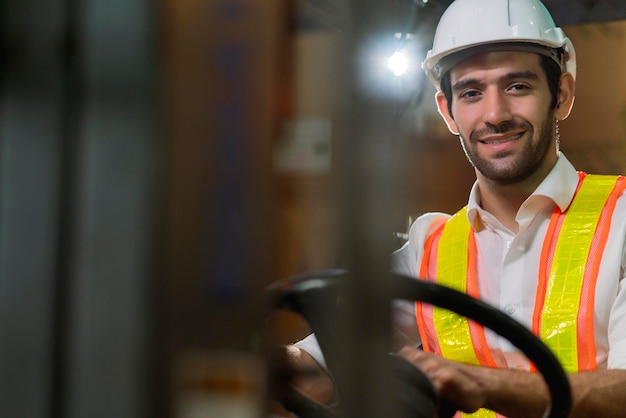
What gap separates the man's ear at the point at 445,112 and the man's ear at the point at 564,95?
9.6 inches

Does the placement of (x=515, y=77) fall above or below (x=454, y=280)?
above

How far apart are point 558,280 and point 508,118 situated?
0.40 m

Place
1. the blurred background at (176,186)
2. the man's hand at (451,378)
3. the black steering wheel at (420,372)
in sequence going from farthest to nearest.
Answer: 1. the man's hand at (451,378)
2. the black steering wheel at (420,372)
3. the blurred background at (176,186)

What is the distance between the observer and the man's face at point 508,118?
1823 mm

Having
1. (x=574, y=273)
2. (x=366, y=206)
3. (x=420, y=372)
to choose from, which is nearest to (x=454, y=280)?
(x=574, y=273)

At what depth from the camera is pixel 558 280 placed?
5.46ft

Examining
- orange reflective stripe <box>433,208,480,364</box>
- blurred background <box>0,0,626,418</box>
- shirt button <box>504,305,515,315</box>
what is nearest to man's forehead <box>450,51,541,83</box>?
orange reflective stripe <box>433,208,480,364</box>

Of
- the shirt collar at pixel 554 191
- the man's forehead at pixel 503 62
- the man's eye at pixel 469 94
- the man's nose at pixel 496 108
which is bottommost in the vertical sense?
the shirt collar at pixel 554 191

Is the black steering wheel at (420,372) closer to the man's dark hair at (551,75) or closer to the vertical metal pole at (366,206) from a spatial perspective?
the vertical metal pole at (366,206)

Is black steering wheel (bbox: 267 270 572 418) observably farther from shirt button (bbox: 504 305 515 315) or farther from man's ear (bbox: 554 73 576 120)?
man's ear (bbox: 554 73 576 120)

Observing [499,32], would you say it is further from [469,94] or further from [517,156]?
[517,156]

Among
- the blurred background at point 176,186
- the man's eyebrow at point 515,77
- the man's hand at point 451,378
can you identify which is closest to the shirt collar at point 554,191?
the man's eyebrow at point 515,77

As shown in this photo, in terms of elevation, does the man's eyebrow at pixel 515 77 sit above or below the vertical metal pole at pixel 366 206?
above

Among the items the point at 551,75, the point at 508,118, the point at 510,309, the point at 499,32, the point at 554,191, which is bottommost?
the point at 510,309
